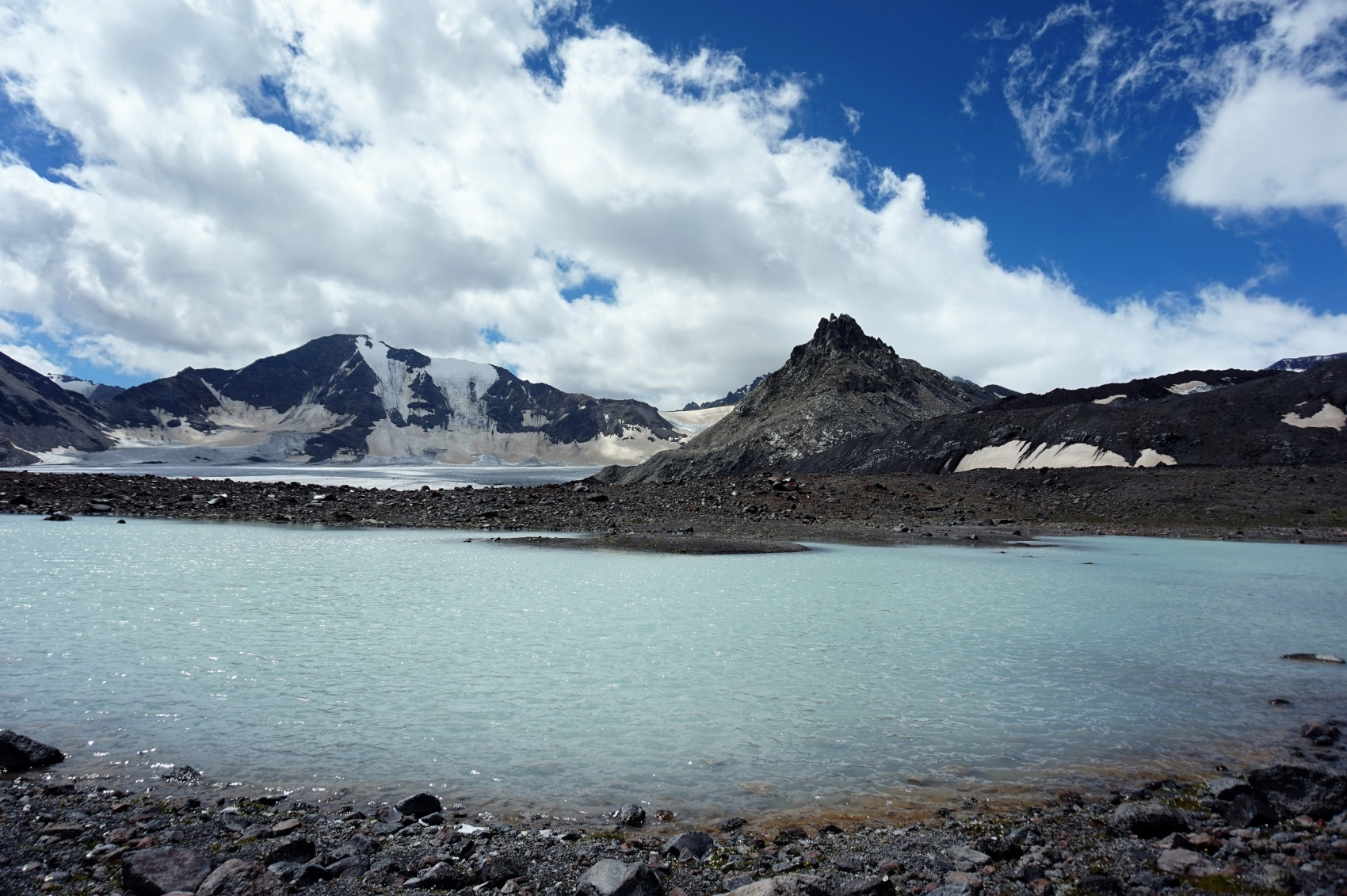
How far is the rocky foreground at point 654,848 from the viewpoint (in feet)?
15.6

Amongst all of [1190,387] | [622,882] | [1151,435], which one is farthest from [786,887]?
[1190,387]

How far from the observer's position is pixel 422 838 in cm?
541

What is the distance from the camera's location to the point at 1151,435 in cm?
5338

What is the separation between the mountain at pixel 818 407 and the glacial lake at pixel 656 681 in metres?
61.0

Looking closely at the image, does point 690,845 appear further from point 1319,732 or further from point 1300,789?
point 1319,732

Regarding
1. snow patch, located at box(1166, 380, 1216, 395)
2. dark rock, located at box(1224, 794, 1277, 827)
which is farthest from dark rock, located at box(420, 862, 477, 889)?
snow patch, located at box(1166, 380, 1216, 395)

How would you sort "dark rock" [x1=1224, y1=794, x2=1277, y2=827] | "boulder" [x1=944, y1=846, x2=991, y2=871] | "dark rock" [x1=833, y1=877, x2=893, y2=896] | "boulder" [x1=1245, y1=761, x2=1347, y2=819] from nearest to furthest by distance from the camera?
"dark rock" [x1=833, y1=877, x2=893, y2=896] → "boulder" [x1=944, y1=846, x2=991, y2=871] → "dark rock" [x1=1224, y1=794, x2=1277, y2=827] → "boulder" [x1=1245, y1=761, x2=1347, y2=819]

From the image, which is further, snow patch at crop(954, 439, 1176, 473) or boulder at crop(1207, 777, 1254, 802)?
snow patch at crop(954, 439, 1176, 473)

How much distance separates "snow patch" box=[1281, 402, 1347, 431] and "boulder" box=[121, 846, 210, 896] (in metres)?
69.0

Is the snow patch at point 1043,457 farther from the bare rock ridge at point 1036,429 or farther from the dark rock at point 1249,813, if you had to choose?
the dark rock at point 1249,813

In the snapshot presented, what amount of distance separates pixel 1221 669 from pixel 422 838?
39.3 feet

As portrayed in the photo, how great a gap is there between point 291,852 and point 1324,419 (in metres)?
70.4

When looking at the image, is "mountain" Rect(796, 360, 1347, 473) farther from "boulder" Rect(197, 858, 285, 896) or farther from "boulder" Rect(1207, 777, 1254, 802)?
"boulder" Rect(197, 858, 285, 896)

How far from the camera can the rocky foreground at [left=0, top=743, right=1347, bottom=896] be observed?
4754 millimetres
